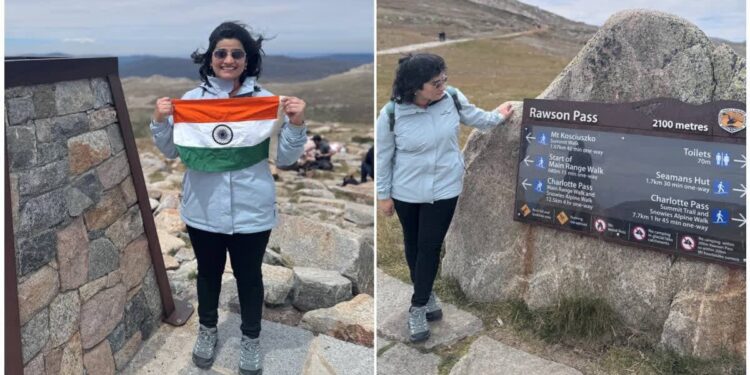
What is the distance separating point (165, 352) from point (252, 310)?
0.76m

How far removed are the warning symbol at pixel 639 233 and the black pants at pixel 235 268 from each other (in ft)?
7.24

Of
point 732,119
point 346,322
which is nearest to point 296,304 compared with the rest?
point 346,322

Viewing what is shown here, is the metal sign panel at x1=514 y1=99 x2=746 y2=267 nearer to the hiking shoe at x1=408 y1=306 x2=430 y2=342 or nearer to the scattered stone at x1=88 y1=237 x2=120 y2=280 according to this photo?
the hiking shoe at x1=408 y1=306 x2=430 y2=342

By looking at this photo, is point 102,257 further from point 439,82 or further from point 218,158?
point 439,82

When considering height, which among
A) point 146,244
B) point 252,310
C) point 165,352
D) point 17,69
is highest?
point 17,69

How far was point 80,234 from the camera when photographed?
3658 millimetres

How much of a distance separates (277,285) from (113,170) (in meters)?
1.67

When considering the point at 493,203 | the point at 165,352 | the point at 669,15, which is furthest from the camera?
the point at 493,203

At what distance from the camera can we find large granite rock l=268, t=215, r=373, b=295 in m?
5.62

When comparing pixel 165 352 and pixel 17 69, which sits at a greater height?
pixel 17 69

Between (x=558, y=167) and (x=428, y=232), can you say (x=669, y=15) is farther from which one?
(x=428, y=232)

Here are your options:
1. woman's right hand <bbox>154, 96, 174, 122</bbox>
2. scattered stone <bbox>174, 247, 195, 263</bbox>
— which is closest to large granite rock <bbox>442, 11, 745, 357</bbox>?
woman's right hand <bbox>154, 96, 174, 122</bbox>

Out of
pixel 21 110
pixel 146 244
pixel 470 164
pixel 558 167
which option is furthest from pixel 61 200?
pixel 558 167

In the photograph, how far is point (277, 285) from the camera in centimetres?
512
